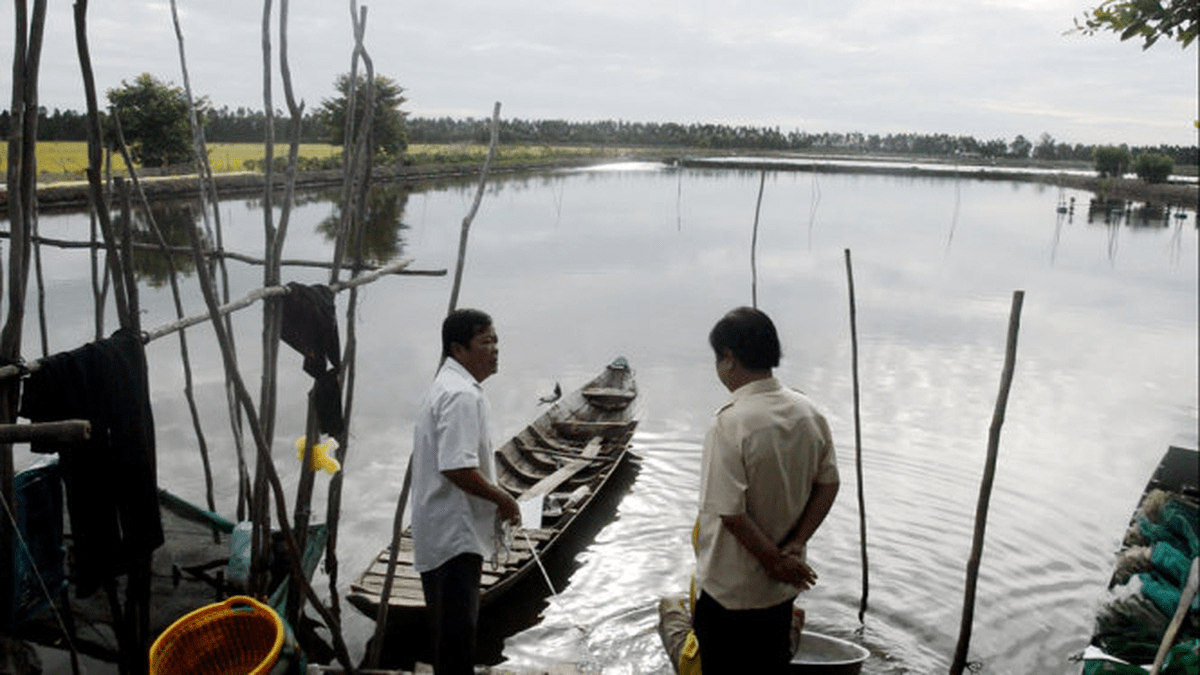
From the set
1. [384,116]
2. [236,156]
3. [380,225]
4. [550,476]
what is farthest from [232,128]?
[550,476]

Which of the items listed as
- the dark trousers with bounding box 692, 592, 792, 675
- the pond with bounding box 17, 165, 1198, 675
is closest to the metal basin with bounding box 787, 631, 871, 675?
the pond with bounding box 17, 165, 1198, 675

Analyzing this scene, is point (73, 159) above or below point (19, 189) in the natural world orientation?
above

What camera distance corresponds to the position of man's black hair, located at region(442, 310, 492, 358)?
2799 millimetres

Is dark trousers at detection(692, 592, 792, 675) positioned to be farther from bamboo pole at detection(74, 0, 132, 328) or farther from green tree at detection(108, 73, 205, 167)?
green tree at detection(108, 73, 205, 167)

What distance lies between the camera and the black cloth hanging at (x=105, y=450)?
8.51 feet

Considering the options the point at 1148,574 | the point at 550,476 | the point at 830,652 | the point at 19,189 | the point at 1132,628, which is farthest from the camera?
the point at 550,476

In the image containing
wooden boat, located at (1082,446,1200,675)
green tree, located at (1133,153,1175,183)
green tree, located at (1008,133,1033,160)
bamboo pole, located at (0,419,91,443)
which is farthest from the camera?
green tree, located at (1008,133,1033,160)

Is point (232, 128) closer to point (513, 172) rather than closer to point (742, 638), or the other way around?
point (513, 172)

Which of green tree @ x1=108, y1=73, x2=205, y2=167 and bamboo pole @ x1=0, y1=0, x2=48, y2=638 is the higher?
green tree @ x1=108, y1=73, x2=205, y2=167

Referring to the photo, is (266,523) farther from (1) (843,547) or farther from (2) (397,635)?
(1) (843,547)

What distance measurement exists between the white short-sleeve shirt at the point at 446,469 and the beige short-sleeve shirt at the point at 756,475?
77cm

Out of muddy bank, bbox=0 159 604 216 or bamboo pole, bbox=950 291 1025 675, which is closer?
bamboo pole, bbox=950 291 1025 675

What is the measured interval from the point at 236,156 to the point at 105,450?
46695 mm

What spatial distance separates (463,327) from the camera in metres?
2.80
